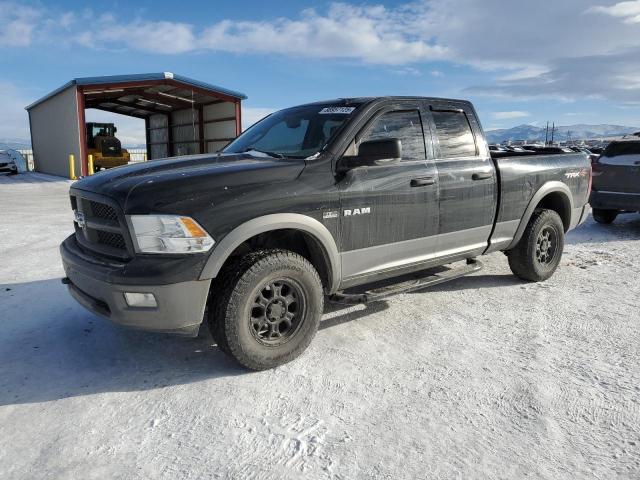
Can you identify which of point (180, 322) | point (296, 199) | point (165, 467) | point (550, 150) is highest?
point (550, 150)

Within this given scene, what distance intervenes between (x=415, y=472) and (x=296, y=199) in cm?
179

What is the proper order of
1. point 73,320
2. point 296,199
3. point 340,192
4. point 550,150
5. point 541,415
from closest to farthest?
1. point 541,415
2. point 296,199
3. point 340,192
4. point 73,320
5. point 550,150

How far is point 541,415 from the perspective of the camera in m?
2.76

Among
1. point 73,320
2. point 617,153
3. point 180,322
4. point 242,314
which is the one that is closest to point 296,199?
point 242,314

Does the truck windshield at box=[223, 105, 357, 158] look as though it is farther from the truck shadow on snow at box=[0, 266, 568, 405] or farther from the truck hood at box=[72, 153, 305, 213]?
the truck shadow on snow at box=[0, 266, 568, 405]

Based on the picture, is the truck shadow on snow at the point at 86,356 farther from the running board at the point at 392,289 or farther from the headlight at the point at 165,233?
the headlight at the point at 165,233

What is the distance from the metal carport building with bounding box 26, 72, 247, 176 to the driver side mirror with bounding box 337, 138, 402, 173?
18.4m

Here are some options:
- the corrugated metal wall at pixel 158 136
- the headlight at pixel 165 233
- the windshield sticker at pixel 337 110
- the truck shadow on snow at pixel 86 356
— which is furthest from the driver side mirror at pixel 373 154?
the corrugated metal wall at pixel 158 136

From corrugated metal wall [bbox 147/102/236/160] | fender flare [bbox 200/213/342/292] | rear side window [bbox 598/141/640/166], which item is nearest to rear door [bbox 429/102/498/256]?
fender flare [bbox 200/213/342/292]

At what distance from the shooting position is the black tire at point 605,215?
930cm

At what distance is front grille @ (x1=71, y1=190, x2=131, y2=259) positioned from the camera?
302cm

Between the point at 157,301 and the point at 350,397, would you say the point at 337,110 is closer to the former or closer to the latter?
the point at 157,301

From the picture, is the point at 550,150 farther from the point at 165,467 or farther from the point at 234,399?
the point at 165,467

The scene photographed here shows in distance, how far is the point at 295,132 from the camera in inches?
162
